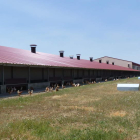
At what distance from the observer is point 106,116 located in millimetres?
6727

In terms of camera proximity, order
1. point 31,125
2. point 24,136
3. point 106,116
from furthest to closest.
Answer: point 106,116 < point 31,125 < point 24,136

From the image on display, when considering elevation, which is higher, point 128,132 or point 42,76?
point 42,76

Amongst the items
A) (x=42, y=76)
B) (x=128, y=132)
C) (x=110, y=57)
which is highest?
(x=110, y=57)

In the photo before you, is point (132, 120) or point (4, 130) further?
point (132, 120)

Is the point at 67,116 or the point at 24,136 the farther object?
the point at 67,116

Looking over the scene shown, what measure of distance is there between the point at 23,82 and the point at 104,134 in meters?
13.5

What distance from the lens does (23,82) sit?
1728 cm

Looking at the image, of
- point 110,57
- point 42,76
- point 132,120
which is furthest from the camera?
point 110,57

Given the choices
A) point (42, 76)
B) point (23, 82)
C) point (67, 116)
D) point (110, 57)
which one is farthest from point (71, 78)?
point (110, 57)

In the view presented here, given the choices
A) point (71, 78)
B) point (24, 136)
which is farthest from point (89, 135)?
point (71, 78)

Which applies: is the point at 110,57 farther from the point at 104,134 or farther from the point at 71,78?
the point at 104,134

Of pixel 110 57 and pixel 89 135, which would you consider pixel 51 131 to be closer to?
pixel 89 135

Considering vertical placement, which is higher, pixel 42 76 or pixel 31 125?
pixel 42 76

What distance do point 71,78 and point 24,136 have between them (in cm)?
2049
